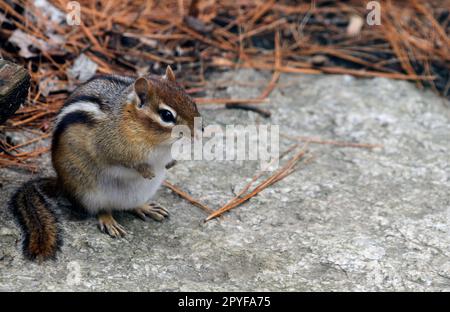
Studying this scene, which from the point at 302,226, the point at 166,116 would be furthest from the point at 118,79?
the point at 302,226

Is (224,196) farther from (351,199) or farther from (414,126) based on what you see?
(414,126)

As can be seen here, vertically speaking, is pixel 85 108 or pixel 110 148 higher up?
pixel 85 108

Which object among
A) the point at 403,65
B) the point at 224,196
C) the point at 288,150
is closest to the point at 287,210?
the point at 224,196

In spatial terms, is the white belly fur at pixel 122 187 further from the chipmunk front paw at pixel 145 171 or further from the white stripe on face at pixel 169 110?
the white stripe on face at pixel 169 110

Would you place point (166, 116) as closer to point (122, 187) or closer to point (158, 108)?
point (158, 108)

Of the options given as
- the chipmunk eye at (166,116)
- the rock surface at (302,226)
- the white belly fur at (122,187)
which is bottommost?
the rock surface at (302,226)

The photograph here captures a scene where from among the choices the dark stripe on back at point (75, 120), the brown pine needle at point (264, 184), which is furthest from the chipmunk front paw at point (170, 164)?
the dark stripe on back at point (75, 120)

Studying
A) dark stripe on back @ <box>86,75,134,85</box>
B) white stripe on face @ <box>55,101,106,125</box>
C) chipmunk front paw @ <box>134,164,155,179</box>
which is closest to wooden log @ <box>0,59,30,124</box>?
white stripe on face @ <box>55,101,106,125</box>
